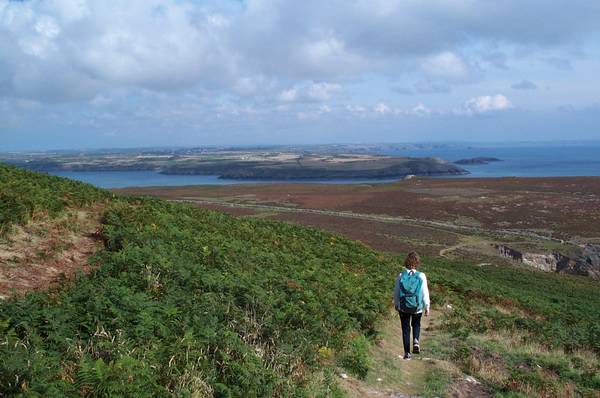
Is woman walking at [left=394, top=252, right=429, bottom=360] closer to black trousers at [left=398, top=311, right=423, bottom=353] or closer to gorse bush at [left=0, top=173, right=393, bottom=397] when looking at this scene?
black trousers at [left=398, top=311, right=423, bottom=353]

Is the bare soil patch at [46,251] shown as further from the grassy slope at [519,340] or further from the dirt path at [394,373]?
the grassy slope at [519,340]

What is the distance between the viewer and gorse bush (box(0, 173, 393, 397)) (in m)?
5.86

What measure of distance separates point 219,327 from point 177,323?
775 mm

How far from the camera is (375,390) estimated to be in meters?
7.94

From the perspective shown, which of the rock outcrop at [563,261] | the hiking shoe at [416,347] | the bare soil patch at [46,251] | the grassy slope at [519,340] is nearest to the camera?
the grassy slope at [519,340]

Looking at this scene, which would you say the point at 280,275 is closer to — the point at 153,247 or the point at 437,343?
the point at 153,247

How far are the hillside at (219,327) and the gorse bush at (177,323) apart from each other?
29 millimetres

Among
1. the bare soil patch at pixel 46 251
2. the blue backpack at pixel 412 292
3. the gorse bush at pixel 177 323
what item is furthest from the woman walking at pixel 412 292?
the bare soil patch at pixel 46 251

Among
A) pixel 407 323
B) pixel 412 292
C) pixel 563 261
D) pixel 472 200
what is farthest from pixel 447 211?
pixel 412 292

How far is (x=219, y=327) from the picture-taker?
318 inches

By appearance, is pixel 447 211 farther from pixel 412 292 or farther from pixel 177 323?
pixel 177 323

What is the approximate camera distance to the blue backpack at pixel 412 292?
9352 mm

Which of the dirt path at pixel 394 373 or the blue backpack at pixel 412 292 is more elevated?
the blue backpack at pixel 412 292

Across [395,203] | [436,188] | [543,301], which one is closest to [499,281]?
[543,301]
